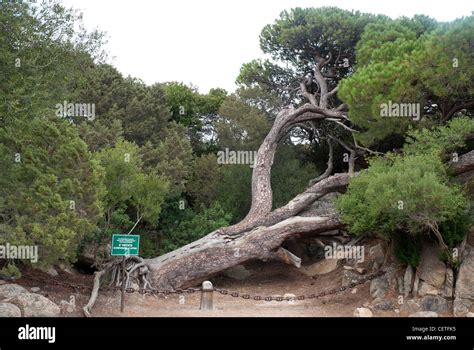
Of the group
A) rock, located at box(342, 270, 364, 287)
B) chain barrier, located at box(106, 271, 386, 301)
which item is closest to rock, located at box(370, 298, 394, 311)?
chain barrier, located at box(106, 271, 386, 301)

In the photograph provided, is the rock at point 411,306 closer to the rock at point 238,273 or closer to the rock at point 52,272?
the rock at point 238,273

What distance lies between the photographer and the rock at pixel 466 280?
12518mm

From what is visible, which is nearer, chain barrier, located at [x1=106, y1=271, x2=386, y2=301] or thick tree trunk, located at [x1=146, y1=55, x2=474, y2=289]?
chain barrier, located at [x1=106, y1=271, x2=386, y2=301]

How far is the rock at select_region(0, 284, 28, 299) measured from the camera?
11773 mm

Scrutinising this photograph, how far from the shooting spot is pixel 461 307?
40.5 feet

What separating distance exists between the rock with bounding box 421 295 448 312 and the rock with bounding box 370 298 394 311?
0.80 metres

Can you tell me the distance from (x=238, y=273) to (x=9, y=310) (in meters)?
9.31

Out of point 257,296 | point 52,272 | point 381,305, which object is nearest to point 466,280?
point 381,305

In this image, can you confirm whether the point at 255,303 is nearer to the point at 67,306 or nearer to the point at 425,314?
the point at 425,314

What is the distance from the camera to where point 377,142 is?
19141 millimetres

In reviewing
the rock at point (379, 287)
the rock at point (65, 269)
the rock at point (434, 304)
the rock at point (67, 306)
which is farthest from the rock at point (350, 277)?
the rock at point (65, 269)

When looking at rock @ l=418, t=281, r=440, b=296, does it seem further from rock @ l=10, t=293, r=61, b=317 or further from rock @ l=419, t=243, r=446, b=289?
rock @ l=10, t=293, r=61, b=317

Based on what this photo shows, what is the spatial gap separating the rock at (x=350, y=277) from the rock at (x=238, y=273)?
13.4 ft
